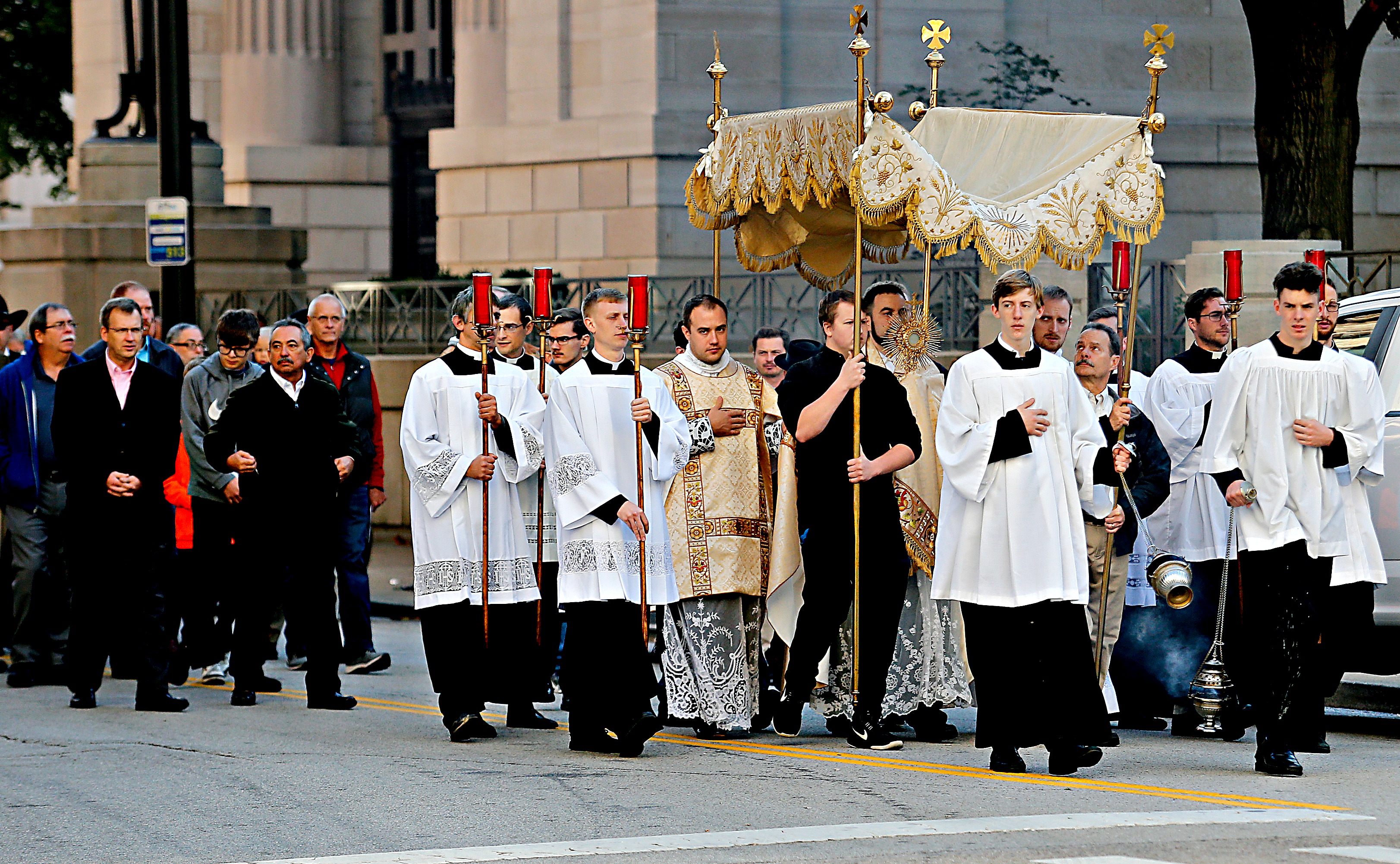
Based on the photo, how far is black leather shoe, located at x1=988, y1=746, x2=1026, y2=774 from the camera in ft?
28.8

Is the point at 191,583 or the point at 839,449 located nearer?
the point at 839,449

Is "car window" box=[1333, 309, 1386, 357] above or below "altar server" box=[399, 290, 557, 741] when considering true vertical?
above

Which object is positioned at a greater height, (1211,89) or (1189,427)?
(1211,89)

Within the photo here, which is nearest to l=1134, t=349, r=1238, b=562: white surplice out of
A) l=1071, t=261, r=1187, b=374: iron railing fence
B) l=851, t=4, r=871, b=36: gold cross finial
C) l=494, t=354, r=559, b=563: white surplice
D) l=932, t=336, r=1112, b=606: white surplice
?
l=932, t=336, r=1112, b=606: white surplice

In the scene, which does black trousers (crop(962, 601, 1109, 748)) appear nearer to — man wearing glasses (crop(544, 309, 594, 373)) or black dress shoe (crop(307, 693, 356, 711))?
man wearing glasses (crop(544, 309, 594, 373))

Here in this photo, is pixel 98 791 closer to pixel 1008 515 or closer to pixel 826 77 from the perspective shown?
pixel 1008 515

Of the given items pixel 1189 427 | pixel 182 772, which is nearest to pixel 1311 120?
pixel 1189 427

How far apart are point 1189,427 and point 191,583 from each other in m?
5.56

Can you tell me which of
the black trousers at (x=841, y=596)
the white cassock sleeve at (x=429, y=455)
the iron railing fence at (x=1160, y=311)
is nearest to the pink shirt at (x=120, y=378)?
the white cassock sleeve at (x=429, y=455)

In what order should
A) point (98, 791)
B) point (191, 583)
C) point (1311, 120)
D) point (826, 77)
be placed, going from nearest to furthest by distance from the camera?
point (98, 791) → point (191, 583) → point (1311, 120) → point (826, 77)

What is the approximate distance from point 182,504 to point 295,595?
1342mm

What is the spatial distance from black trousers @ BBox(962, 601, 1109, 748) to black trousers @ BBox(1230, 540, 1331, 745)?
2.23 ft

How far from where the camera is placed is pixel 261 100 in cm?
2825

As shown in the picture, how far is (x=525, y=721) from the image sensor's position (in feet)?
34.6
